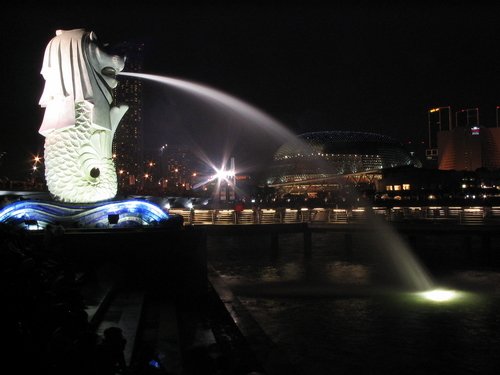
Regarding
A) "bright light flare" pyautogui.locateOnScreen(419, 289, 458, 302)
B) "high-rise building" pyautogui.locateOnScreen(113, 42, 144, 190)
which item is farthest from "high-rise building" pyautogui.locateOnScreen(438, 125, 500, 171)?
"bright light flare" pyautogui.locateOnScreen(419, 289, 458, 302)

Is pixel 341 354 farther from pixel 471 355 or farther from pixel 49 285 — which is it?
pixel 49 285

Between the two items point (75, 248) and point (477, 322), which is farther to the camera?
point (477, 322)

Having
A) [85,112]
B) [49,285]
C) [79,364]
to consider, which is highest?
[85,112]

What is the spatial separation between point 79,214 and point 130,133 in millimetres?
74637

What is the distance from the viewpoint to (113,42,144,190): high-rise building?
281 feet

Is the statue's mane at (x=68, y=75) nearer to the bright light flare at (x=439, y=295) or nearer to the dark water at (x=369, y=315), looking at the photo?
the dark water at (x=369, y=315)

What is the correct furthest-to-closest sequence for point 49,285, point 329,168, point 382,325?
point 329,168
point 382,325
point 49,285

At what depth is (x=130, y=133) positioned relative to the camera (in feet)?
295

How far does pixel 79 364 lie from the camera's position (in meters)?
3.78

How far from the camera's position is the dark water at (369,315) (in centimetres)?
1093

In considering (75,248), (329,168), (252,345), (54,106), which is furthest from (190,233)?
(329,168)

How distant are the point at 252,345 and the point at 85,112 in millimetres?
11578

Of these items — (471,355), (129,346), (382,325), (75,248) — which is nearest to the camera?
(129,346)

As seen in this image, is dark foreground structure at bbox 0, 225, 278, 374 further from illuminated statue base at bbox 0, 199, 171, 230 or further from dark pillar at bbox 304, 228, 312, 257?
dark pillar at bbox 304, 228, 312, 257
